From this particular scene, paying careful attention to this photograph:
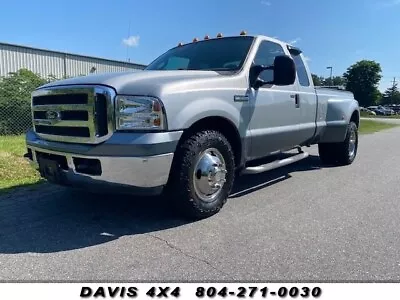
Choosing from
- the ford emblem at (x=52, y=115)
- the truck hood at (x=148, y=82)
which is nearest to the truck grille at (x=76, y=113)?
the ford emblem at (x=52, y=115)

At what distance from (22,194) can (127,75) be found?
2419 millimetres

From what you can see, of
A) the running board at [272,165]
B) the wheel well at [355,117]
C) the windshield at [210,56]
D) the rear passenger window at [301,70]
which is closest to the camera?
the running board at [272,165]

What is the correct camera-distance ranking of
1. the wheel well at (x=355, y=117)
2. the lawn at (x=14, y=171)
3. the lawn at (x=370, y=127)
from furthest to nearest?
the lawn at (x=370, y=127), the wheel well at (x=355, y=117), the lawn at (x=14, y=171)

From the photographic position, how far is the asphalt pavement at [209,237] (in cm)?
286

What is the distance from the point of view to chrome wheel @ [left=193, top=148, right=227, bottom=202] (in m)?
3.85

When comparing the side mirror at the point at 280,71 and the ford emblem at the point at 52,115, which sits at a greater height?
the side mirror at the point at 280,71

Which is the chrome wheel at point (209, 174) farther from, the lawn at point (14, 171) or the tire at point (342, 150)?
the tire at point (342, 150)

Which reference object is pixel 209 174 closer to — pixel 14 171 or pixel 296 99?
pixel 296 99

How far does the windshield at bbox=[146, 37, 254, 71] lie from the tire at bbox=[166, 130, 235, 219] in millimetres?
1077

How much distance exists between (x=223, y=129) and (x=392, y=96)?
4539 inches

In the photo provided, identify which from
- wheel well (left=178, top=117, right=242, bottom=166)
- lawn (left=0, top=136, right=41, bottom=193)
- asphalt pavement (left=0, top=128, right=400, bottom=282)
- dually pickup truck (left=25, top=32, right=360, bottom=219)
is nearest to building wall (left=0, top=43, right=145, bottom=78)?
lawn (left=0, top=136, right=41, bottom=193)

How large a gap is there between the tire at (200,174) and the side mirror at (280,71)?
94cm

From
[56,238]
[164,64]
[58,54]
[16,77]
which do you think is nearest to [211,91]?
[164,64]

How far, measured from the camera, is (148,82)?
3555 millimetres
